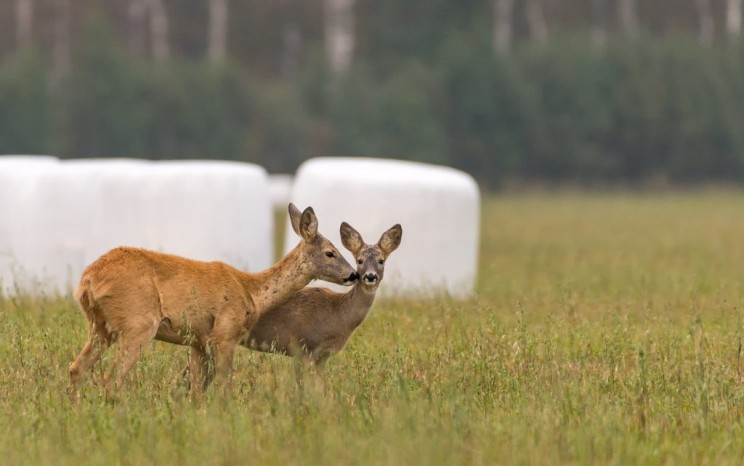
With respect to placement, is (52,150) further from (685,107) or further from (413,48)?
(685,107)

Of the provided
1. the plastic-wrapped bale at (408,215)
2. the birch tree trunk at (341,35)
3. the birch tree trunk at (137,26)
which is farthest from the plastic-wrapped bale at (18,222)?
the birch tree trunk at (137,26)

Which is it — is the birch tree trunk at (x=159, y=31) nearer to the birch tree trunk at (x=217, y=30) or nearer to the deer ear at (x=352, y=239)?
the birch tree trunk at (x=217, y=30)

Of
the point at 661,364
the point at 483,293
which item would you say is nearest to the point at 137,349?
the point at 661,364

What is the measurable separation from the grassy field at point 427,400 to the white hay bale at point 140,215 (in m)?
1.68

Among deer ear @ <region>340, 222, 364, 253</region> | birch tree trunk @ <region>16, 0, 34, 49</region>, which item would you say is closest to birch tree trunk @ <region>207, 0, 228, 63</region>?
birch tree trunk @ <region>16, 0, 34, 49</region>

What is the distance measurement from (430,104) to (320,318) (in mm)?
42100

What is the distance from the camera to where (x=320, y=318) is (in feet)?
28.0

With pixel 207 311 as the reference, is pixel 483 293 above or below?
below

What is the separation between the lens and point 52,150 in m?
47.8

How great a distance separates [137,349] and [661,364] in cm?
308

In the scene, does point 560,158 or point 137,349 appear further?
point 560,158

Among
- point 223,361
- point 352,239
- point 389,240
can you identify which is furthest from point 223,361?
point 389,240

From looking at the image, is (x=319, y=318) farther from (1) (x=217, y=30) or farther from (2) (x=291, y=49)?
(2) (x=291, y=49)

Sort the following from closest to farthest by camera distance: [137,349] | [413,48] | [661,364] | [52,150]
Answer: [137,349], [661,364], [52,150], [413,48]
